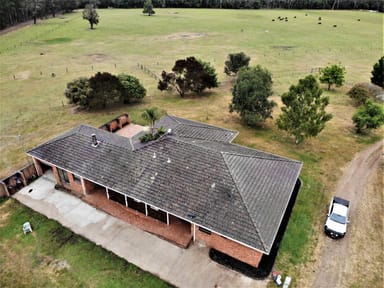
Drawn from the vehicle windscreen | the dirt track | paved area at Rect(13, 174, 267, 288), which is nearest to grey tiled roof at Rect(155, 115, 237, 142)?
paved area at Rect(13, 174, 267, 288)

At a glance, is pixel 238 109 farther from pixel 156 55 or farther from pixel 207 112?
pixel 156 55

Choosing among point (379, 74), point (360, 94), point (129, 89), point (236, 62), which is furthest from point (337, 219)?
point (379, 74)

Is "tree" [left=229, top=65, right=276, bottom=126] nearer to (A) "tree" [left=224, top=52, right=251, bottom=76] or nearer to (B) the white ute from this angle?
(B) the white ute

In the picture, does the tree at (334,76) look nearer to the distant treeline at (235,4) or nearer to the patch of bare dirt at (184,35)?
the patch of bare dirt at (184,35)

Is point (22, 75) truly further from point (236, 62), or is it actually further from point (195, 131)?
point (195, 131)

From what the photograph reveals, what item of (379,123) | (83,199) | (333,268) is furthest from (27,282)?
(379,123)

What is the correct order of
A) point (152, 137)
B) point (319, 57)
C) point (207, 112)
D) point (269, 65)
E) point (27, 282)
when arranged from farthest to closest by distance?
point (319, 57) → point (269, 65) → point (207, 112) → point (152, 137) → point (27, 282)
